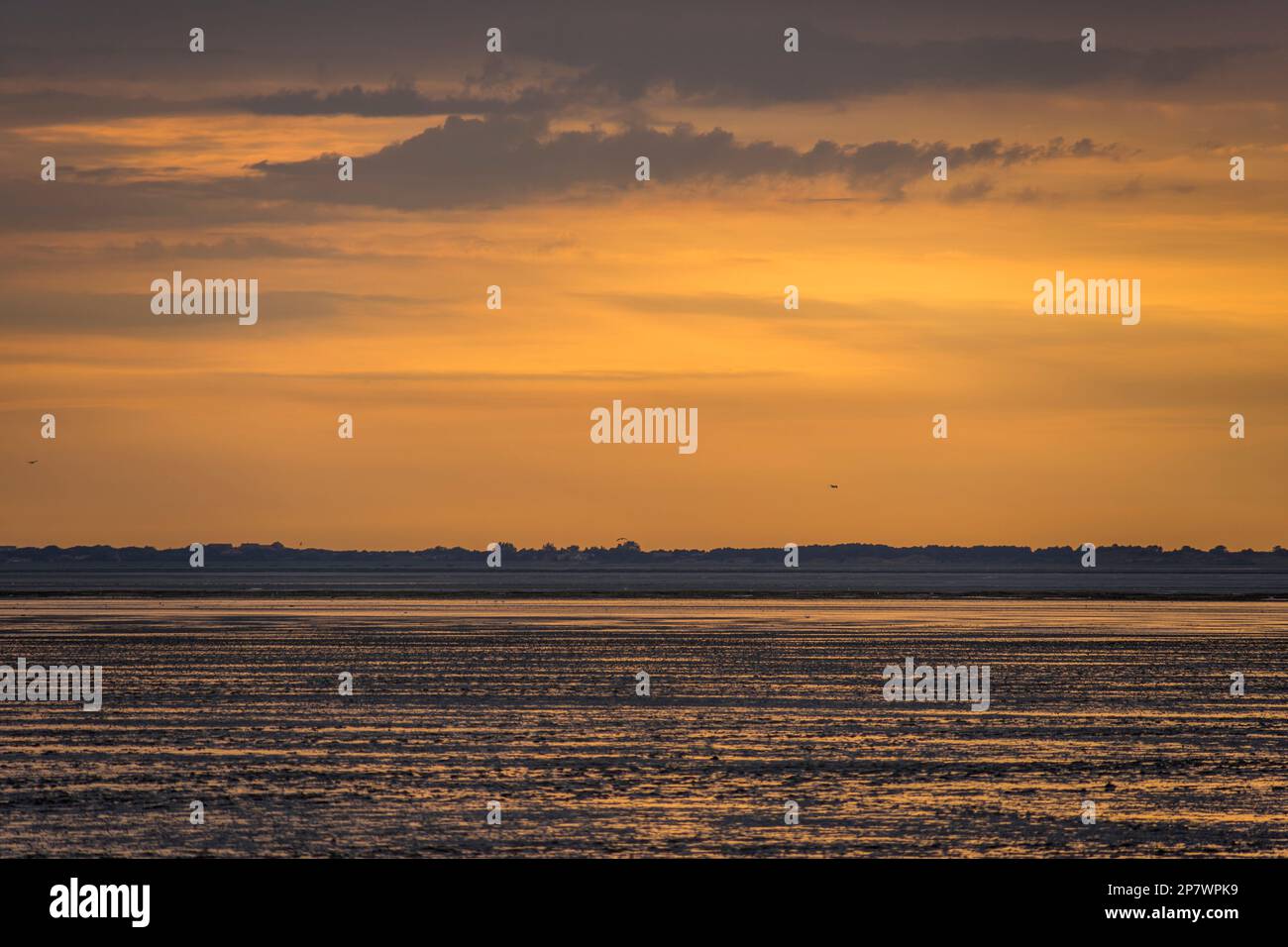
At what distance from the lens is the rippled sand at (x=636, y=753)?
30.3 meters

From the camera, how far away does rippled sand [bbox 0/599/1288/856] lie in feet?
99.5

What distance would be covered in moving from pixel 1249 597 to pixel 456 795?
170241 millimetres

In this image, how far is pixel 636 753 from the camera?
41.1 metres

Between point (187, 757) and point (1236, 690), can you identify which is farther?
point (1236, 690)

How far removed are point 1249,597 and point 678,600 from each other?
66.4m

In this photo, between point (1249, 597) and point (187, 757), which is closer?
point (187, 757)

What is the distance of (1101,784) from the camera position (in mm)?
36969

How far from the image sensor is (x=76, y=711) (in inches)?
2036

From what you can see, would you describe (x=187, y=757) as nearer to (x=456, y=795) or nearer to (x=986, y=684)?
(x=456, y=795)
